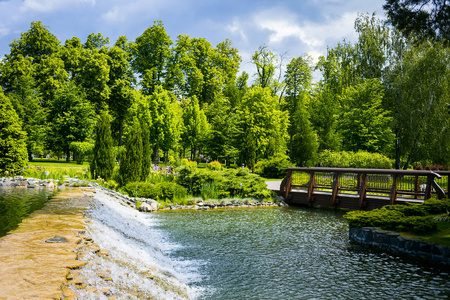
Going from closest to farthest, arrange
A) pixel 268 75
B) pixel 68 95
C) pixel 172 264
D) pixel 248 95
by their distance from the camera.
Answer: pixel 172 264 < pixel 68 95 < pixel 248 95 < pixel 268 75

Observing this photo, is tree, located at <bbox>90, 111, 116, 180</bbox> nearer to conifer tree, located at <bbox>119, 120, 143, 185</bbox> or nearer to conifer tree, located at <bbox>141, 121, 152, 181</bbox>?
conifer tree, located at <bbox>119, 120, 143, 185</bbox>

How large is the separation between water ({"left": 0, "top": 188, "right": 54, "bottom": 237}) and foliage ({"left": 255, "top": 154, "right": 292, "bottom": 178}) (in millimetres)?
18144

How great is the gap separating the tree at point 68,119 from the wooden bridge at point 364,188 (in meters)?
21.9

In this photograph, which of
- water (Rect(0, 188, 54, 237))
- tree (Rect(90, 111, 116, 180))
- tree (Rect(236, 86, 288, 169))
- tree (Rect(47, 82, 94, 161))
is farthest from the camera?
tree (Rect(47, 82, 94, 161))

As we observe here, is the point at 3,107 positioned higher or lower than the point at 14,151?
higher

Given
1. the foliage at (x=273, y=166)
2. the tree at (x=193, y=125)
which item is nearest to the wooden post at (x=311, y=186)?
the foliage at (x=273, y=166)

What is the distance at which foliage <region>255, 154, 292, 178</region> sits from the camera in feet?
84.6

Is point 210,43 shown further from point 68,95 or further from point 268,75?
point 68,95

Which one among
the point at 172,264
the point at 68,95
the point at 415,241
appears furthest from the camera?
the point at 68,95

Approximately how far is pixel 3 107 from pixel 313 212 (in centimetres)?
1515

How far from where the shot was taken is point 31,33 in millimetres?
32781

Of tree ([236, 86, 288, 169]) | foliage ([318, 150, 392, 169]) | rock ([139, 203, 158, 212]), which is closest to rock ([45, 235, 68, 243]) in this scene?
rock ([139, 203, 158, 212])

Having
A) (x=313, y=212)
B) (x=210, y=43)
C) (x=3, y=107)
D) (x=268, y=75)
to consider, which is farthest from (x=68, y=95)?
(x=313, y=212)

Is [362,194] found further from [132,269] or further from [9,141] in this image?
[9,141]
